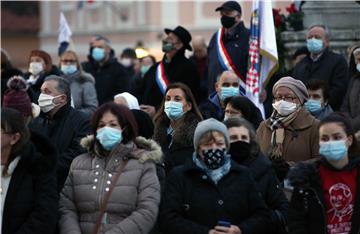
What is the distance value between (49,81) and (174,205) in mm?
2634

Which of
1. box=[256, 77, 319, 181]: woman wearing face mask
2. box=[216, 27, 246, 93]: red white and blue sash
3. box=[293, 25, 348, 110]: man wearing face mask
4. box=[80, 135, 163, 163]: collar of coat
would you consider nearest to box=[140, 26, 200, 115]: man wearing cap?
box=[216, 27, 246, 93]: red white and blue sash

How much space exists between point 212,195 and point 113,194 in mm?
728

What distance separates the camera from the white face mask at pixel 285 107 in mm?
10523

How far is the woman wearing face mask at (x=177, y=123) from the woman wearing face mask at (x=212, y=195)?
1755 millimetres

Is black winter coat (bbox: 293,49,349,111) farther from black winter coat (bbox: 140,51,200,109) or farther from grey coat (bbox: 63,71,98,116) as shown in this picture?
grey coat (bbox: 63,71,98,116)

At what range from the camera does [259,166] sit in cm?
928

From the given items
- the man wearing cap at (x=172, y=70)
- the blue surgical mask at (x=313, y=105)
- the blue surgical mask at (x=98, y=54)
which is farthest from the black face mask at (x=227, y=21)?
the blue surgical mask at (x=98, y=54)

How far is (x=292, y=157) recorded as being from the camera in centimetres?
1032

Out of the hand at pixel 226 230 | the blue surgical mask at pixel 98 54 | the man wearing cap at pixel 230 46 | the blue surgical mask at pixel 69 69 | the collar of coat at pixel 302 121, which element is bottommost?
the hand at pixel 226 230

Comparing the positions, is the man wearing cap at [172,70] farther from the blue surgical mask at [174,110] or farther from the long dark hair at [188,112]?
the blue surgical mask at [174,110]

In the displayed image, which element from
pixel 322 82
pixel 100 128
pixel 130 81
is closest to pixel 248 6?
pixel 130 81

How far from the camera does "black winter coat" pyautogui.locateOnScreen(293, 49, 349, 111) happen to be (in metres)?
12.9

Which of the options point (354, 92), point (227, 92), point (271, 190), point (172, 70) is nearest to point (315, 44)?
point (354, 92)

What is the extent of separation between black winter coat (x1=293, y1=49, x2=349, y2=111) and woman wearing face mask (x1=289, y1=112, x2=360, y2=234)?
4.14m
